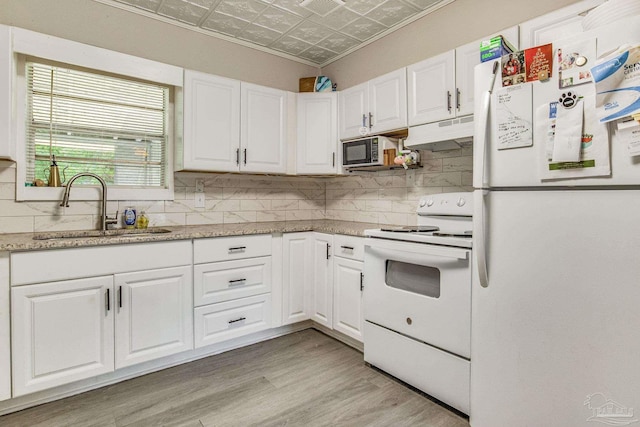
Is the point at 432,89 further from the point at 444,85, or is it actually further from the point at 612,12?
the point at 612,12

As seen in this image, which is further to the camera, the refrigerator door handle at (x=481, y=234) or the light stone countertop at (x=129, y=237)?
the light stone countertop at (x=129, y=237)

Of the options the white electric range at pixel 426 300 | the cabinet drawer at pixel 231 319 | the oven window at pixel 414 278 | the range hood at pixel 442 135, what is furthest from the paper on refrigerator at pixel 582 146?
the cabinet drawer at pixel 231 319

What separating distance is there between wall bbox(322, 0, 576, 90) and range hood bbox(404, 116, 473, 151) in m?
0.70

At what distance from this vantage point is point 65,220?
7.58ft

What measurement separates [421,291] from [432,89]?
1308mm

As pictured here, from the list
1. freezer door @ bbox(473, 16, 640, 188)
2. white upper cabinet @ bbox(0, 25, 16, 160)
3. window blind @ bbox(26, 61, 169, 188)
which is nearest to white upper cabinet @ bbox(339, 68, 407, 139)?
freezer door @ bbox(473, 16, 640, 188)

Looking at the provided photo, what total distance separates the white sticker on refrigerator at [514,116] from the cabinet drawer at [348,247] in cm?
120

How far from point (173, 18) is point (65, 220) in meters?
1.69

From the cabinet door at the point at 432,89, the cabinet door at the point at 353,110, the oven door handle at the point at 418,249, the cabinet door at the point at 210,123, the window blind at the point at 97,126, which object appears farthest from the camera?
the cabinet door at the point at 353,110

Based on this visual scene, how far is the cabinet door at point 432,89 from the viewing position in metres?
2.16

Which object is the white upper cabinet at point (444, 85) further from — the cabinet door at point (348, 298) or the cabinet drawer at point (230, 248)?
the cabinet drawer at point (230, 248)

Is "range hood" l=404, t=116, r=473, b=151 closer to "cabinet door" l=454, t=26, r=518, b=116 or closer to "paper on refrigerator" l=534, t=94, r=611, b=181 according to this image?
"cabinet door" l=454, t=26, r=518, b=116

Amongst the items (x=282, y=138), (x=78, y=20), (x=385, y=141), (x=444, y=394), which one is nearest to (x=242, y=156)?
(x=282, y=138)

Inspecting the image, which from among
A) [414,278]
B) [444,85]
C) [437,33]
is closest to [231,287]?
[414,278]
